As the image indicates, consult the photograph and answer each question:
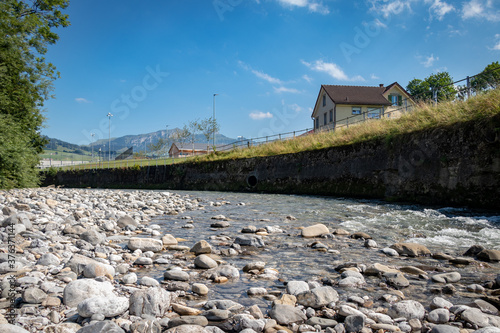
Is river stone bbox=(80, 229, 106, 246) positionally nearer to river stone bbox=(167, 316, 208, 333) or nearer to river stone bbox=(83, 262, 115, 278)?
river stone bbox=(83, 262, 115, 278)

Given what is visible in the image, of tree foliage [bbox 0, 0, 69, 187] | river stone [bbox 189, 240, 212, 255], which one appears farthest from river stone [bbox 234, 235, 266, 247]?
tree foliage [bbox 0, 0, 69, 187]

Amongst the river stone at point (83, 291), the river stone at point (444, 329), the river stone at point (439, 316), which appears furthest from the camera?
the river stone at point (83, 291)

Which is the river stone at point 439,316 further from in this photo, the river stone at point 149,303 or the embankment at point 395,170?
the embankment at point 395,170

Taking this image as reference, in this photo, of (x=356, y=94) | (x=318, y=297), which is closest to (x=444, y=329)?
(x=318, y=297)

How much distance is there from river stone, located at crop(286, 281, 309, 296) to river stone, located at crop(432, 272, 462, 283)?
1.60 meters

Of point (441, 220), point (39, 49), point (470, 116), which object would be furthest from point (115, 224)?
point (39, 49)

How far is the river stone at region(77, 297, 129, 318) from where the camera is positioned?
2.53m

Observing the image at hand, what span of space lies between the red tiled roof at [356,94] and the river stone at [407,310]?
4105 cm

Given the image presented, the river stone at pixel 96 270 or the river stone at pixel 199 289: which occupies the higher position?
the river stone at pixel 96 270

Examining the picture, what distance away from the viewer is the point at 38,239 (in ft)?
15.4

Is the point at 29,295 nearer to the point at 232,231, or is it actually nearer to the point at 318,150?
the point at 232,231

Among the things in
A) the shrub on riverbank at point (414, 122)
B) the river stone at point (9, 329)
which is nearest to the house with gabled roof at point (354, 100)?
the shrub on riverbank at point (414, 122)

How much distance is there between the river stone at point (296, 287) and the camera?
3.21 metres

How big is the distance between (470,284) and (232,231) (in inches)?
176
